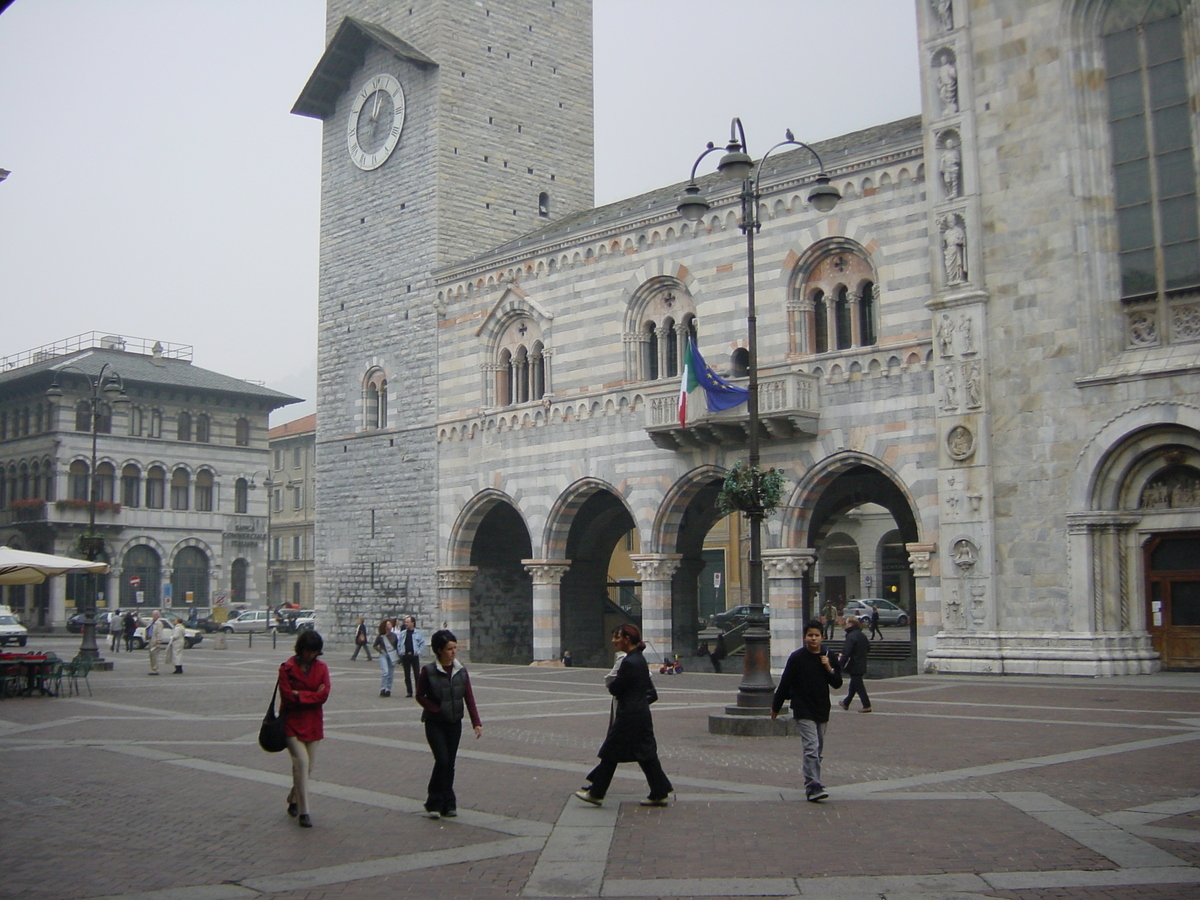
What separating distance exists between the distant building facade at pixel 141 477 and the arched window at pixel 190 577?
0.06 metres

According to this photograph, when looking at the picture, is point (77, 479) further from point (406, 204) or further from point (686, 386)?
point (686, 386)

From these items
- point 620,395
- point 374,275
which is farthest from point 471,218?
point 620,395

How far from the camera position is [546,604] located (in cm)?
3309

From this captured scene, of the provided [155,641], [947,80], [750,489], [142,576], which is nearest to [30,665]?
[155,641]

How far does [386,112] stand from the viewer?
3928 centimetres

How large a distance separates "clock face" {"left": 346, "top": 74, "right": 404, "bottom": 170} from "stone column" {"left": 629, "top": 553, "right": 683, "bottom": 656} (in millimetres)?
17034

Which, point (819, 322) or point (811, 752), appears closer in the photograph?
point (811, 752)

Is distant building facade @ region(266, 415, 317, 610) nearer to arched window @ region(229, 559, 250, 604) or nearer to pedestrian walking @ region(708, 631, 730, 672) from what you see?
arched window @ region(229, 559, 250, 604)

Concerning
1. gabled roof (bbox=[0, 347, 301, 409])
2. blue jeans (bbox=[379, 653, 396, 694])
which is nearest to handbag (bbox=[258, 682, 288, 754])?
blue jeans (bbox=[379, 653, 396, 694])

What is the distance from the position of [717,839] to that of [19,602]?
63.5 metres

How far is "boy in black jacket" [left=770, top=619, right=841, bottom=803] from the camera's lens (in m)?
10.8

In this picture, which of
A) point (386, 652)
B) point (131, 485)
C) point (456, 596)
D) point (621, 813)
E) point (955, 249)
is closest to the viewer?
point (621, 813)

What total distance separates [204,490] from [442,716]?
60648mm

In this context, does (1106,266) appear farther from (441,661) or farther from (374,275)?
(374,275)
